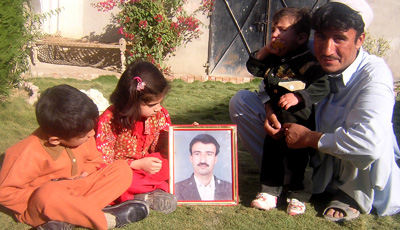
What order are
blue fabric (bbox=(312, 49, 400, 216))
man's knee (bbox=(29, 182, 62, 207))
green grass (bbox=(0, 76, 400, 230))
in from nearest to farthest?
man's knee (bbox=(29, 182, 62, 207)) < blue fabric (bbox=(312, 49, 400, 216)) < green grass (bbox=(0, 76, 400, 230))

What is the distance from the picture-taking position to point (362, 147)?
2404 millimetres

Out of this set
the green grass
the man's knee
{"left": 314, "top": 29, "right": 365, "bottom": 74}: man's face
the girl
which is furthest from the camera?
the girl

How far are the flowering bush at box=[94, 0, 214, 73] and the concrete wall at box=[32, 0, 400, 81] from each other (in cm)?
21

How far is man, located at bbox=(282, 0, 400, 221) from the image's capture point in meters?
2.45

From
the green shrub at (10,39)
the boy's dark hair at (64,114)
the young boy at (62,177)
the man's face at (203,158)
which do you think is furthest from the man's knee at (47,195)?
the green shrub at (10,39)

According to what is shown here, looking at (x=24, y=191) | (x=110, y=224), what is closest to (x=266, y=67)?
(x=110, y=224)

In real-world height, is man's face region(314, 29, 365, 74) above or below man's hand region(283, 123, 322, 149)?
above

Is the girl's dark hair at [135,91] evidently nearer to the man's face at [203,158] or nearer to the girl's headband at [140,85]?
the girl's headband at [140,85]

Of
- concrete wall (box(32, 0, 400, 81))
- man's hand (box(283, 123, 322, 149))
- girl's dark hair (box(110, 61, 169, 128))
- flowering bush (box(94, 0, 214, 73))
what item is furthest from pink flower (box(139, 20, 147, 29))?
man's hand (box(283, 123, 322, 149))

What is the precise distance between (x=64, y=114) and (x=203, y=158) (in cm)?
95

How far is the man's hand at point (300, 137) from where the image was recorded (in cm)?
258

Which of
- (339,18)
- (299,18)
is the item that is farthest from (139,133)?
(339,18)

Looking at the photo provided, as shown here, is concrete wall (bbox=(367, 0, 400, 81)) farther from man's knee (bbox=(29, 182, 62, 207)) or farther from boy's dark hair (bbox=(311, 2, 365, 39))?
man's knee (bbox=(29, 182, 62, 207))

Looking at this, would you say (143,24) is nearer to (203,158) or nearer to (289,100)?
(203,158)
